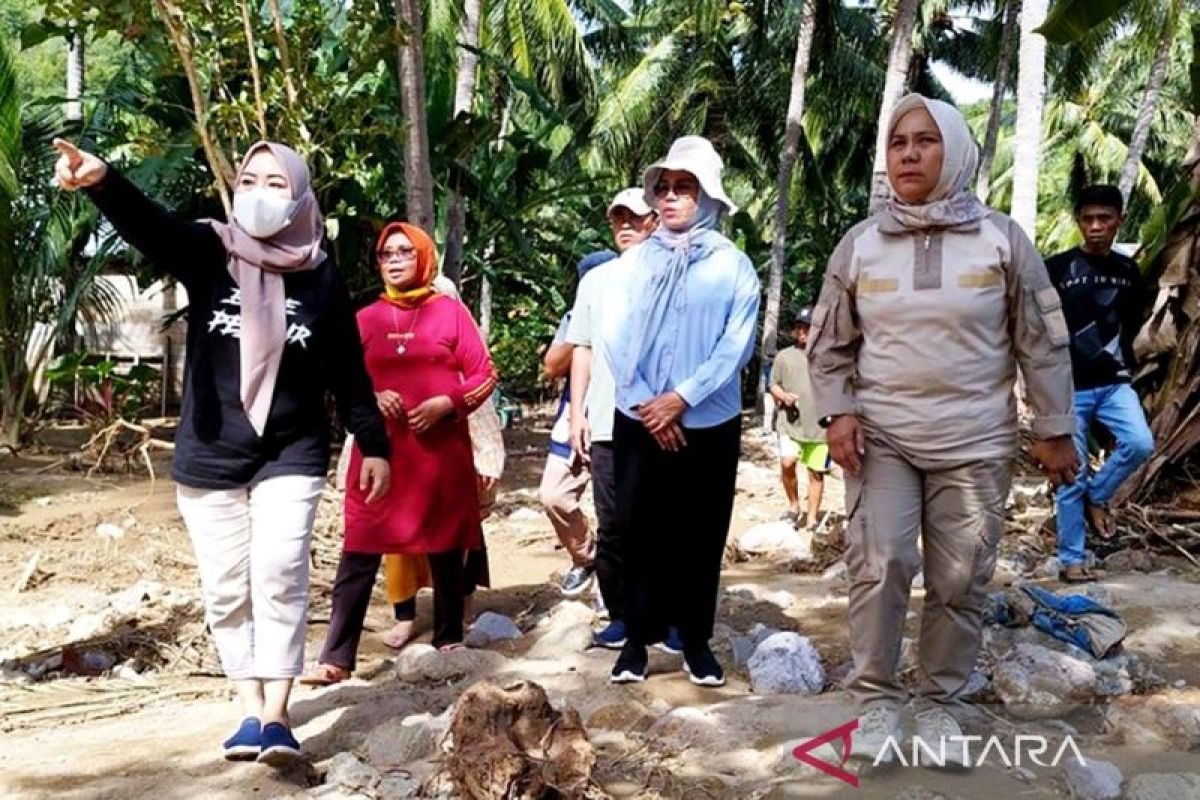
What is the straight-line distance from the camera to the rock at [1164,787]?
99.4 inches

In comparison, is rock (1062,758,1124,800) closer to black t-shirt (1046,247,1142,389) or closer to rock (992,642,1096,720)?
rock (992,642,1096,720)

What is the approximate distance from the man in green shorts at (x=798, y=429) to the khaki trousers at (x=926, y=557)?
12.3 feet

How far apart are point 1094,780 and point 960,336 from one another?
1150mm

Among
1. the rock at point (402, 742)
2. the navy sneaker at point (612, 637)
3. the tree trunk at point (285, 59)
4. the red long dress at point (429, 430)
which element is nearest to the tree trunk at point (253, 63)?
the tree trunk at point (285, 59)

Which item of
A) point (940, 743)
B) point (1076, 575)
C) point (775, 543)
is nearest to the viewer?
point (940, 743)

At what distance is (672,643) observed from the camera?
150 inches

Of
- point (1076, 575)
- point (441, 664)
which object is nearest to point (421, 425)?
point (441, 664)

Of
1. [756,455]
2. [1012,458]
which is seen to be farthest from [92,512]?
[756,455]

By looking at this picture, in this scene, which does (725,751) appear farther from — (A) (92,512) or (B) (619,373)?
(A) (92,512)

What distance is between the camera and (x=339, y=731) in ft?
10.6

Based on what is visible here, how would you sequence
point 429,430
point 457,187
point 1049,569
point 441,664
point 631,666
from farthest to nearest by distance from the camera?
point 457,187 < point 1049,569 < point 429,430 < point 441,664 < point 631,666

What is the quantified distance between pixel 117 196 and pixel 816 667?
2.48 m

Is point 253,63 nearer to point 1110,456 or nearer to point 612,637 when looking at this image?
point 612,637

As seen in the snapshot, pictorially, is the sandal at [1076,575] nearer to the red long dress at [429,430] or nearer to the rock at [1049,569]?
the rock at [1049,569]
